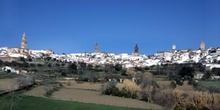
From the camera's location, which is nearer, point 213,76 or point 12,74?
point 12,74

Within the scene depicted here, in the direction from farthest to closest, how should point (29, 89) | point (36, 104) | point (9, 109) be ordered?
point (29, 89)
point (36, 104)
point (9, 109)

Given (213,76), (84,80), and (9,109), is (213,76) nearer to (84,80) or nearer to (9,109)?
(84,80)

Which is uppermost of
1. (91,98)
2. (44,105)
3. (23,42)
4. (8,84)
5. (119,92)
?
(23,42)

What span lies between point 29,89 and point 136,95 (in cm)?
1832

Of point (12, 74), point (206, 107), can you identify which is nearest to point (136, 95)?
point (206, 107)

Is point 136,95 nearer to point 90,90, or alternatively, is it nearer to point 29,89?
point 90,90

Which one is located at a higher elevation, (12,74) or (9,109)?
(12,74)

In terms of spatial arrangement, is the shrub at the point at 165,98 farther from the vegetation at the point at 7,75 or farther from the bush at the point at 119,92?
the vegetation at the point at 7,75

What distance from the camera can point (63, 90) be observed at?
6662 centimetres

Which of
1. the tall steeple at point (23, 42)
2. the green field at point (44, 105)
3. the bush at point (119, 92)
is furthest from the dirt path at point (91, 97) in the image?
the tall steeple at point (23, 42)

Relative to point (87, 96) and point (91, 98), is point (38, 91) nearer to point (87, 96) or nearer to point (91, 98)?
point (87, 96)

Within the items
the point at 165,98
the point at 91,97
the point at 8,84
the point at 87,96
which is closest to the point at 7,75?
the point at 8,84

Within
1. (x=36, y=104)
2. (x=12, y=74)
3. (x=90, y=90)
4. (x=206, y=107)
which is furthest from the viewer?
(x=12, y=74)

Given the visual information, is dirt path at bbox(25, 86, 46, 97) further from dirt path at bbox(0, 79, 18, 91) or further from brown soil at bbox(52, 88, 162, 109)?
dirt path at bbox(0, 79, 18, 91)
